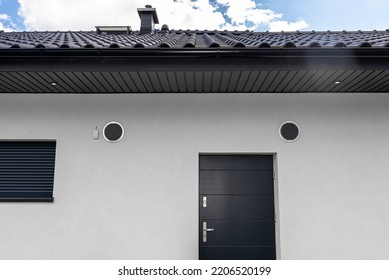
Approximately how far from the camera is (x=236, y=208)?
519 cm

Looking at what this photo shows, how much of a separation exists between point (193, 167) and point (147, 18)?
4965 millimetres

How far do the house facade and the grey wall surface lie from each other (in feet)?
0.05

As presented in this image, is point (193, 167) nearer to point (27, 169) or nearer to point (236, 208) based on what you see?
point (236, 208)

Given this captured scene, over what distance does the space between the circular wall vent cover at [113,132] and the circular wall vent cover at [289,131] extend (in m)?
2.66

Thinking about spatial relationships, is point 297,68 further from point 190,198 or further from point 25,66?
point 25,66

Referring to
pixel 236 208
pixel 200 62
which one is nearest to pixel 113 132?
pixel 200 62

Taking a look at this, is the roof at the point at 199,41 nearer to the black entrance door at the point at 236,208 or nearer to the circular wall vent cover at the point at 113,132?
the circular wall vent cover at the point at 113,132

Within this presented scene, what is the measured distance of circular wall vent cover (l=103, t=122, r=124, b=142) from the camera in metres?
5.26

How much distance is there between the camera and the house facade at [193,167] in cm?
498

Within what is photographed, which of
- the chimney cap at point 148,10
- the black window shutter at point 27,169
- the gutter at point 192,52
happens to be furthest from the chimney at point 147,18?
the gutter at point 192,52

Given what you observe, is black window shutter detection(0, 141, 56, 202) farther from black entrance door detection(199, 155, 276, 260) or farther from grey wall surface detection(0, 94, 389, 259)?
black entrance door detection(199, 155, 276, 260)

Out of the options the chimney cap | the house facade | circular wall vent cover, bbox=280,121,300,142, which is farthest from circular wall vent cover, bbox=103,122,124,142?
the chimney cap

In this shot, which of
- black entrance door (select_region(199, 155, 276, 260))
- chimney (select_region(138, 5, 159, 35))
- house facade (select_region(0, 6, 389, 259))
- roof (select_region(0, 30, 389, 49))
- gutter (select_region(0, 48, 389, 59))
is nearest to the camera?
gutter (select_region(0, 48, 389, 59))
